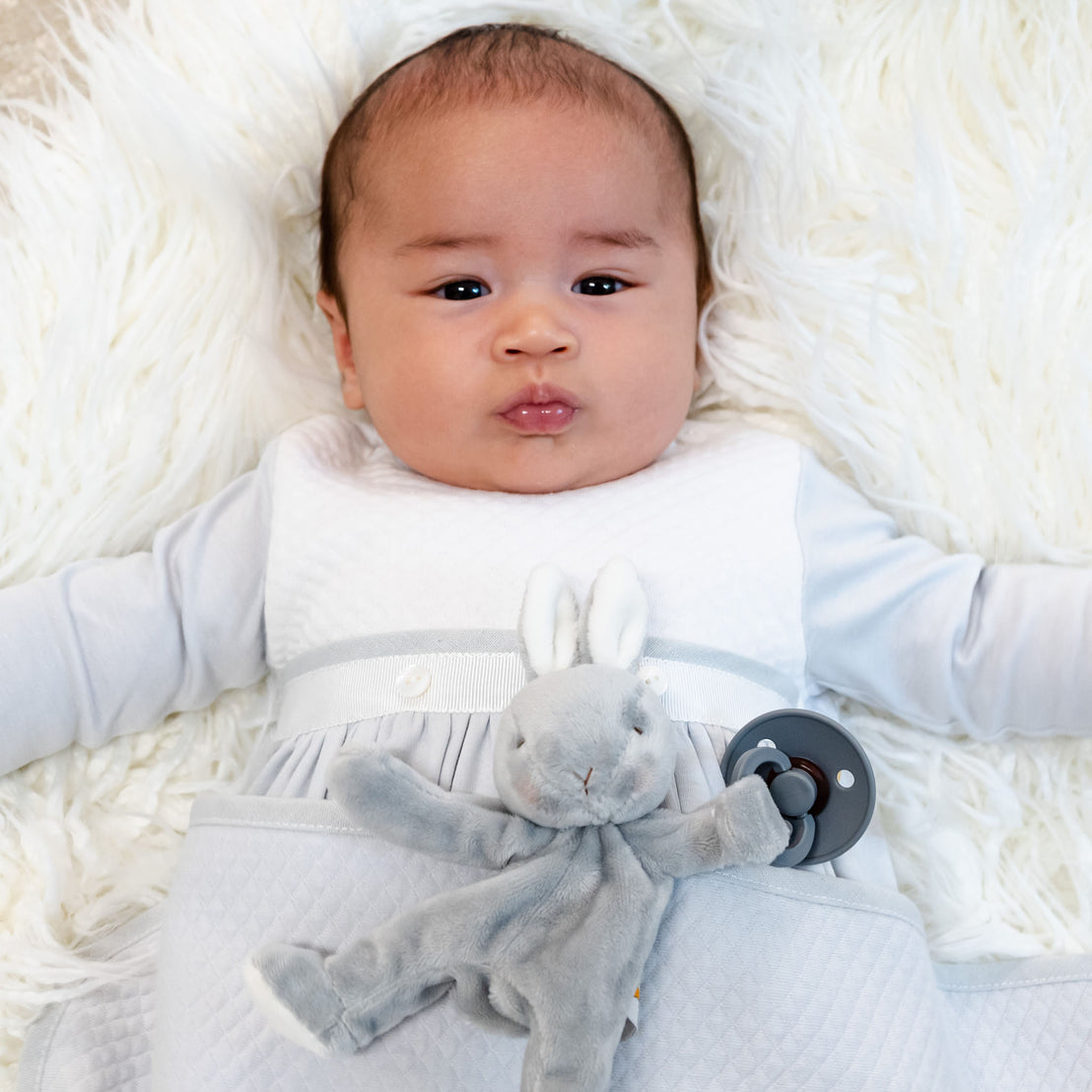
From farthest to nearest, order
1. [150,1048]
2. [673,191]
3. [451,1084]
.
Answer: [673,191] → [150,1048] → [451,1084]

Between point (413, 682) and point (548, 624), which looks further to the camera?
point (413, 682)

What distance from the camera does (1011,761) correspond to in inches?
45.3

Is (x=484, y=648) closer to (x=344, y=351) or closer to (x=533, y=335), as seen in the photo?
(x=533, y=335)

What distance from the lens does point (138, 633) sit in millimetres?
1109

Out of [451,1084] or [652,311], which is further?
[652,311]

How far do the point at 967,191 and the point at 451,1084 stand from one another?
991 millimetres

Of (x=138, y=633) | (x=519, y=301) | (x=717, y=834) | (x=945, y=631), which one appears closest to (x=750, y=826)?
(x=717, y=834)

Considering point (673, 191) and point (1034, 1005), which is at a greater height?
point (673, 191)

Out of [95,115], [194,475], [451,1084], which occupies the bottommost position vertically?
[451,1084]

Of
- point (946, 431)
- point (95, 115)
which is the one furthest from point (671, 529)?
point (95, 115)

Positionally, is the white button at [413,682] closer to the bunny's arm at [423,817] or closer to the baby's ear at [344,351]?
the bunny's arm at [423,817]

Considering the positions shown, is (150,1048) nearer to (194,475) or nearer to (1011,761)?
(194,475)

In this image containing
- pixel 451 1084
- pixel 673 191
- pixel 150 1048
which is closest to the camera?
pixel 451 1084

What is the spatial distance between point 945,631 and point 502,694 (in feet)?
1.40
